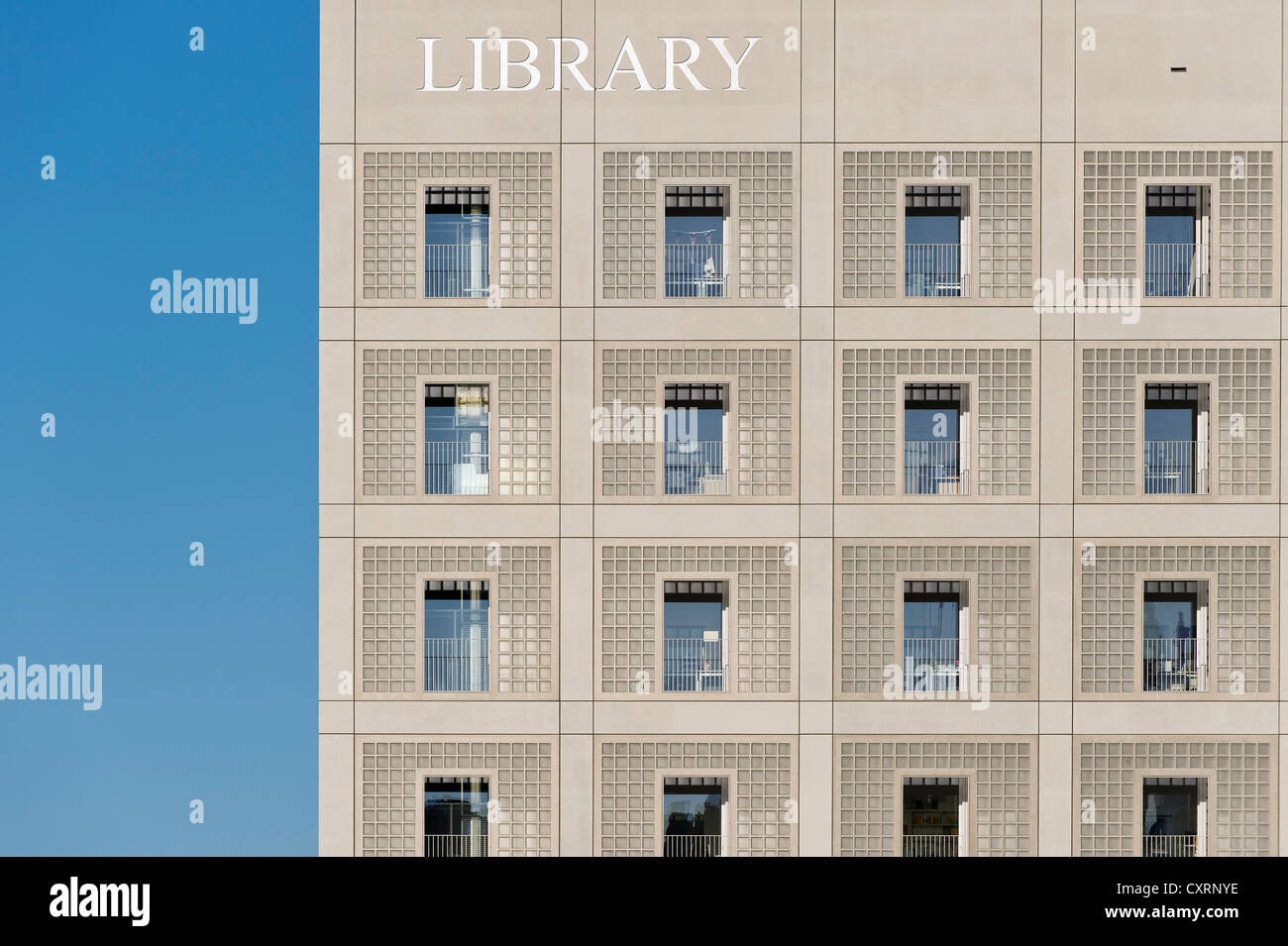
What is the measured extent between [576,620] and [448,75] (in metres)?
7.13

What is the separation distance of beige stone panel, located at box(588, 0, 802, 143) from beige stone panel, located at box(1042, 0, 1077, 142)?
315 centimetres

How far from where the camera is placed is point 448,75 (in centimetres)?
1391

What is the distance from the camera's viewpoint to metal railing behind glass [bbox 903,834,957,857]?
1377 centimetres

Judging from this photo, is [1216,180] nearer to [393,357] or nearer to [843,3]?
[843,3]

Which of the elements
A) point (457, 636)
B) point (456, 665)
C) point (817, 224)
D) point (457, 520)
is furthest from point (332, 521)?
point (817, 224)

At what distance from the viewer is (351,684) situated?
13.8 meters

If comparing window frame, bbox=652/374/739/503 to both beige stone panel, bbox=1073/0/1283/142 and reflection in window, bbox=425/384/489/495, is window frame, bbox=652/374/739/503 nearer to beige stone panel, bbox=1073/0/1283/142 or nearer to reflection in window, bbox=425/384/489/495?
reflection in window, bbox=425/384/489/495

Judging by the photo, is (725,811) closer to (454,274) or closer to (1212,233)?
(454,274)

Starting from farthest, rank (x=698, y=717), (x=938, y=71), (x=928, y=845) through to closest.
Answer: (x=938, y=71)
(x=928, y=845)
(x=698, y=717)

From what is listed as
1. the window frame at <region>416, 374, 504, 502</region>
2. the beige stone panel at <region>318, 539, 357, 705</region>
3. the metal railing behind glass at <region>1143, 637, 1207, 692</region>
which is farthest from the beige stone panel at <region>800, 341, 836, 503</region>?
the beige stone panel at <region>318, 539, 357, 705</region>

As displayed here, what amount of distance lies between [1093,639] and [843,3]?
28.6 ft

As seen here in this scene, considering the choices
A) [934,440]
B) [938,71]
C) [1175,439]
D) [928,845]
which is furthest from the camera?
[1175,439]
